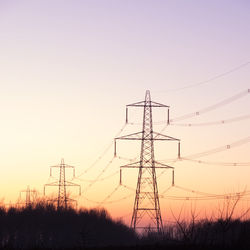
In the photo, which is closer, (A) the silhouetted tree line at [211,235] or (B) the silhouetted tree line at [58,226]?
(A) the silhouetted tree line at [211,235]

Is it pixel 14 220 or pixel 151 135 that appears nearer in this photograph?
pixel 151 135

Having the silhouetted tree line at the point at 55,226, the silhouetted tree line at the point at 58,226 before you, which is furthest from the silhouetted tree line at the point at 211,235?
the silhouetted tree line at the point at 55,226

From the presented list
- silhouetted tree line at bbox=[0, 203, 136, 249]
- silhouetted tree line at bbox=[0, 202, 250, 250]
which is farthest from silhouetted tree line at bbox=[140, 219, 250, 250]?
silhouetted tree line at bbox=[0, 203, 136, 249]

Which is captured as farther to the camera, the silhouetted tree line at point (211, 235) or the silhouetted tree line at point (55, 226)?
the silhouetted tree line at point (55, 226)

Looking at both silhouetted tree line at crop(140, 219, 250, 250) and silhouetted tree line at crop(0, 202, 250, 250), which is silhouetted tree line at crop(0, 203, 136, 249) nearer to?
silhouetted tree line at crop(0, 202, 250, 250)

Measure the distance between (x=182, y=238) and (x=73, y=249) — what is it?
12.1 feet

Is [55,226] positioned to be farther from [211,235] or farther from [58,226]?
[211,235]

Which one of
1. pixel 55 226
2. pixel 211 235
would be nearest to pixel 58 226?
pixel 55 226

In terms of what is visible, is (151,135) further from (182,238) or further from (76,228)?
(76,228)

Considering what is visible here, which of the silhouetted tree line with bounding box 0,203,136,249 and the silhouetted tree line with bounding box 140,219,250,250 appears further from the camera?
the silhouetted tree line with bounding box 0,203,136,249

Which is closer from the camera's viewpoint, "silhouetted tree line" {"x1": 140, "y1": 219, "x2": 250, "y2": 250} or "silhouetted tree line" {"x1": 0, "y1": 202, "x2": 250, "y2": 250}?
"silhouetted tree line" {"x1": 140, "y1": 219, "x2": 250, "y2": 250}

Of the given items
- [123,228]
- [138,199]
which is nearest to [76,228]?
[123,228]

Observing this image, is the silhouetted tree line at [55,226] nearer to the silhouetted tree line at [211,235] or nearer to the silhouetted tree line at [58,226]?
the silhouetted tree line at [58,226]

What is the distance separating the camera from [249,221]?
2322cm
